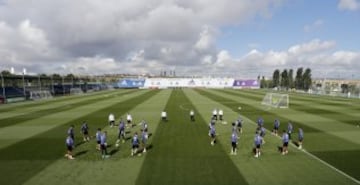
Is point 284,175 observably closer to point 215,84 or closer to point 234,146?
point 234,146

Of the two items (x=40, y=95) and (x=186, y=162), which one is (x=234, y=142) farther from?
(x=40, y=95)

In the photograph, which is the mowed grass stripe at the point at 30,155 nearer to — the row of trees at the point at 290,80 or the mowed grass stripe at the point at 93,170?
the mowed grass stripe at the point at 93,170

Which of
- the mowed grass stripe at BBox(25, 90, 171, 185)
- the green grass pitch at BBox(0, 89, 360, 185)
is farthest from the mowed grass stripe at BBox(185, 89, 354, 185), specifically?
the mowed grass stripe at BBox(25, 90, 171, 185)

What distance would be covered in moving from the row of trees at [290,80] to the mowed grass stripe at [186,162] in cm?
12338

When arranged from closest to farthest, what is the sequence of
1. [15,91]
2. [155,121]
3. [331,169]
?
[331,169] → [155,121] → [15,91]

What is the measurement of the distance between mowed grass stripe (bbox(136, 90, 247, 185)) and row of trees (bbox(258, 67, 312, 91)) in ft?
405

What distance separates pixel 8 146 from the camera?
25.6 m

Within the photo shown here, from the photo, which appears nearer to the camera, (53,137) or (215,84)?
(53,137)

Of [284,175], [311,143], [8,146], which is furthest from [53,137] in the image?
[311,143]

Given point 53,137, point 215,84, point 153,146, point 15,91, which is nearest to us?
point 153,146

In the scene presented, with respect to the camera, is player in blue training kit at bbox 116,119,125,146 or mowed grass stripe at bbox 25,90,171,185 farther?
player in blue training kit at bbox 116,119,125,146

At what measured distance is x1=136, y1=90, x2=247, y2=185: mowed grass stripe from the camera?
16.9m

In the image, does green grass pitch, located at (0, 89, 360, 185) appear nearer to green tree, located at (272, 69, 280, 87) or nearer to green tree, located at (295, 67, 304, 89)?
green tree, located at (295, 67, 304, 89)

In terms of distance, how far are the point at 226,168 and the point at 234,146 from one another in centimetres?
374
